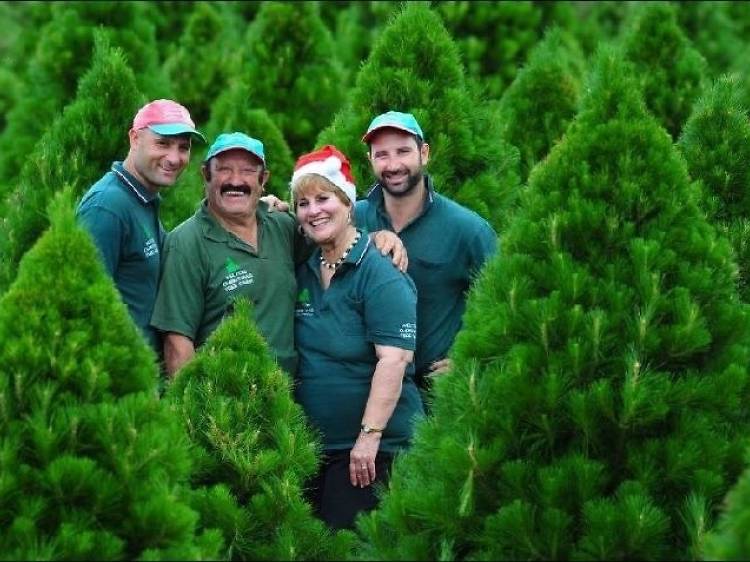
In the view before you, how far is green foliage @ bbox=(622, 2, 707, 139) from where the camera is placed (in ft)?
37.1

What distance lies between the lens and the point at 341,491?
5754 millimetres

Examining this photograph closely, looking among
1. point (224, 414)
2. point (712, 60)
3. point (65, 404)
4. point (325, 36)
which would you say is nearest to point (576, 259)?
point (224, 414)

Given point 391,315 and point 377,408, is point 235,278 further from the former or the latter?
point 377,408

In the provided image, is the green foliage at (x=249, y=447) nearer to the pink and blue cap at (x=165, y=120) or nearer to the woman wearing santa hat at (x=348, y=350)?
the woman wearing santa hat at (x=348, y=350)

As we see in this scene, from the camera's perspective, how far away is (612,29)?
68.4 feet

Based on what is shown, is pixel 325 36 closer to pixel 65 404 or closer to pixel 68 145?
pixel 68 145

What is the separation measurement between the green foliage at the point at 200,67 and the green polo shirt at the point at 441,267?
7529 millimetres

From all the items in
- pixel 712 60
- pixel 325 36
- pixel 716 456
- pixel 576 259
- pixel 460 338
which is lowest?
pixel 716 456

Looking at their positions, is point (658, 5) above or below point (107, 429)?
above

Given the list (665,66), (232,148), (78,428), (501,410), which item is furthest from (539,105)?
(78,428)

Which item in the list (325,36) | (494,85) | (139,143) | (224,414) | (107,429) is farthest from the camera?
(494,85)

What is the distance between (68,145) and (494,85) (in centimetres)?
631

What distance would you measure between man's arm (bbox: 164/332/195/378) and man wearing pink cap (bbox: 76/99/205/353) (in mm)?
99

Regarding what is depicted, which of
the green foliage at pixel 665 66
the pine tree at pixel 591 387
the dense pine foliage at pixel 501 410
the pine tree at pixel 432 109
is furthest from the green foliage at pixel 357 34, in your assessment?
A: the pine tree at pixel 591 387
